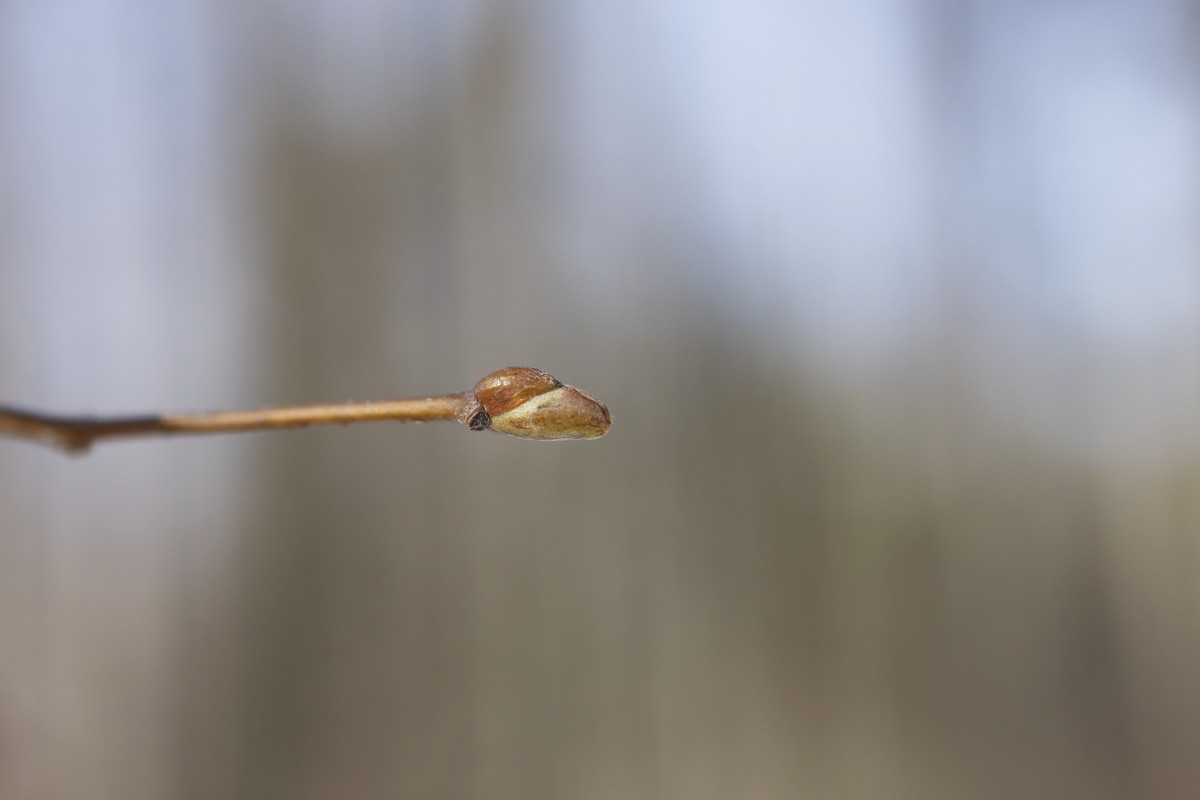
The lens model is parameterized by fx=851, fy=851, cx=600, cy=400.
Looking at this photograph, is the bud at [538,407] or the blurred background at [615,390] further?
the blurred background at [615,390]

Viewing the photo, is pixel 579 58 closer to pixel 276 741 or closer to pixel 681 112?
pixel 681 112

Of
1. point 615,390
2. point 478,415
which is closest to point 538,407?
point 478,415

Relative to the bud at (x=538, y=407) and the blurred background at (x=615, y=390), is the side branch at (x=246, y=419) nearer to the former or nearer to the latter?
the bud at (x=538, y=407)

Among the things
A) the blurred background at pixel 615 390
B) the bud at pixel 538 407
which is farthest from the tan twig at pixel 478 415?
the blurred background at pixel 615 390

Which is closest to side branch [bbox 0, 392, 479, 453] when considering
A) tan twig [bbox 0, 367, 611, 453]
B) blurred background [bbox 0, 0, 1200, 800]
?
tan twig [bbox 0, 367, 611, 453]

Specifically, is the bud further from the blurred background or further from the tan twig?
the blurred background

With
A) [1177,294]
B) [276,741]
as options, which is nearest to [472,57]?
[276,741]

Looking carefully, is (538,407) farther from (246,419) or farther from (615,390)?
(615,390)
